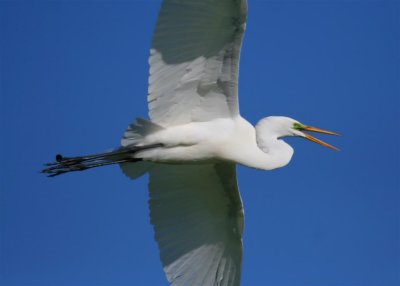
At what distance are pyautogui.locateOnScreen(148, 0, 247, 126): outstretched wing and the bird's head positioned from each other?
0.56 metres

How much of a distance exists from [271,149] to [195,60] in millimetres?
1200

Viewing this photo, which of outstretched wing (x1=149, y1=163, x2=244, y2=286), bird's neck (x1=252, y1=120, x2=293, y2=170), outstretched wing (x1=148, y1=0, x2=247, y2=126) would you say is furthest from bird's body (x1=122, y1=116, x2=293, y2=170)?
outstretched wing (x1=149, y1=163, x2=244, y2=286)

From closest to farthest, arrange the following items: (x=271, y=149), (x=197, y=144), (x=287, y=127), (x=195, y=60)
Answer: (x=195, y=60)
(x=197, y=144)
(x=271, y=149)
(x=287, y=127)

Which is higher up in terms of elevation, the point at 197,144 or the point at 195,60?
the point at 195,60

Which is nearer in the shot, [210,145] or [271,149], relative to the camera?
[210,145]

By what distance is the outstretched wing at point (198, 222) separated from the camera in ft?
26.6

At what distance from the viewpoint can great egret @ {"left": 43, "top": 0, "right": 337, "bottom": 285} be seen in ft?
23.1

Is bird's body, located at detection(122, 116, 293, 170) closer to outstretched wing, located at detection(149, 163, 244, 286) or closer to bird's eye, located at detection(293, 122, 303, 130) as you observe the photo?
outstretched wing, located at detection(149, 163, 244, 286)

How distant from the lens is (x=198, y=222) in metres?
8.30

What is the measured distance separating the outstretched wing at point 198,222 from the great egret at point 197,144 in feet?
0.03

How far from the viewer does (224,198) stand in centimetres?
822

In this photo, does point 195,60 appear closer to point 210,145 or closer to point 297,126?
point 210,145

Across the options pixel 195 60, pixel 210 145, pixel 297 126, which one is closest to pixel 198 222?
pixel 210 145

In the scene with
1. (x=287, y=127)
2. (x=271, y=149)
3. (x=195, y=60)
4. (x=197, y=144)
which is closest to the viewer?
(x=195, y=60)
